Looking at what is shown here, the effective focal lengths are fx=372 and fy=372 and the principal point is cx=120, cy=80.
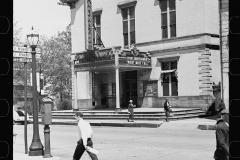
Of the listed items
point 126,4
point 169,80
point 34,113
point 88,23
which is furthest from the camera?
point 126,4

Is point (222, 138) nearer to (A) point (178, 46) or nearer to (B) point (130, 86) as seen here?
(A) point (178, 46)

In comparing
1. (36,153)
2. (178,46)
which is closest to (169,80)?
(178,46)

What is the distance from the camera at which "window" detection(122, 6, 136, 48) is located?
37.1 meters

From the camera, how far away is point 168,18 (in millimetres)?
33625

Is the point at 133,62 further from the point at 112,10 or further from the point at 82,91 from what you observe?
the point at 82,91

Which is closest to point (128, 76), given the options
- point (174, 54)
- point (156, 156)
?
point (174, 54)

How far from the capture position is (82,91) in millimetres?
42000

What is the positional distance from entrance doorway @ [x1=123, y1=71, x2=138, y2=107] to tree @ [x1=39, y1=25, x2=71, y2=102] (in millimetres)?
20785

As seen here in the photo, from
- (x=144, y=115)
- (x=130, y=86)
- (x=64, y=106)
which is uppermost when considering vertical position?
(x=130, y=86)

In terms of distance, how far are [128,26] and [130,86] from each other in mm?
6037

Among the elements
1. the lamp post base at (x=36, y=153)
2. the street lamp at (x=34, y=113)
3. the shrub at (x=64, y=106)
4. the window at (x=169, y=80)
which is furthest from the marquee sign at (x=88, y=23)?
the lamp post base at (x=36, y=153)

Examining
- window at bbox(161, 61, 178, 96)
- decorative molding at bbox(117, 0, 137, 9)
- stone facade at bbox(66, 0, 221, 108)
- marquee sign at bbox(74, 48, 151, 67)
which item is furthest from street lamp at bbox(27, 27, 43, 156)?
decorative molding at bbox(117, 0, 137, 9)

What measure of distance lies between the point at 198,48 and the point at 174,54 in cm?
253
